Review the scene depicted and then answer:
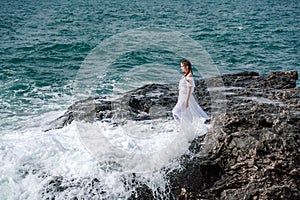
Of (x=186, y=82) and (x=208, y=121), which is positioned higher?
(x=186, y=82)

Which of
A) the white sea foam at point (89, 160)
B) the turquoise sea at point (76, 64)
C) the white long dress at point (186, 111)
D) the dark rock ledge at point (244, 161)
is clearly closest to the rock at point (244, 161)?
the dark rock ledge at point (244, 161)

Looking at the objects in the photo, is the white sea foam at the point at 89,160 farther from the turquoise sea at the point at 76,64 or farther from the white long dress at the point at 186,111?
the white long dress at the point at 186,111

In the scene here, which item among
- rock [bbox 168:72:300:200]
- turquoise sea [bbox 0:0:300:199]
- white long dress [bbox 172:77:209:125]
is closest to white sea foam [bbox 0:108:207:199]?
turquoise sea [bbox 0:0:300:199]

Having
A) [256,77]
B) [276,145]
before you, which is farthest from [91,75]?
[276,145]

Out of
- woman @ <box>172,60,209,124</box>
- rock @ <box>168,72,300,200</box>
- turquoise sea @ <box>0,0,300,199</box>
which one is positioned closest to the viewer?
rock @ <box>168,72,300,200</box>

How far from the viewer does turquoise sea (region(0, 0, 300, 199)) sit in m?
7.90

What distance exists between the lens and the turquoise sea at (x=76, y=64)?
790cm

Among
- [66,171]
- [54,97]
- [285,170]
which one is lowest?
[54,97]

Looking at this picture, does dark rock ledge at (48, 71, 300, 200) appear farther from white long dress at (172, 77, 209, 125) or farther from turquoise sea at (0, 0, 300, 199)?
white long dress at (172, 77, 209, 125)

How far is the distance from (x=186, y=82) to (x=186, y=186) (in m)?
3.33

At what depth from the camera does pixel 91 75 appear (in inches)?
794

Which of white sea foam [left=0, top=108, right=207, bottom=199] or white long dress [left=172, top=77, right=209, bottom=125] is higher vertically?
white long dress [left=172, top=77, right=209, bottom=125]

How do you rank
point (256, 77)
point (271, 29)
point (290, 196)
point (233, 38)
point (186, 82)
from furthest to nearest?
point (271, 29) < point (233, 38) < point (256, 77) < point (186, 82) < point (290, 196)

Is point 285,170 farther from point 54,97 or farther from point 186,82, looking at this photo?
point 54,97
